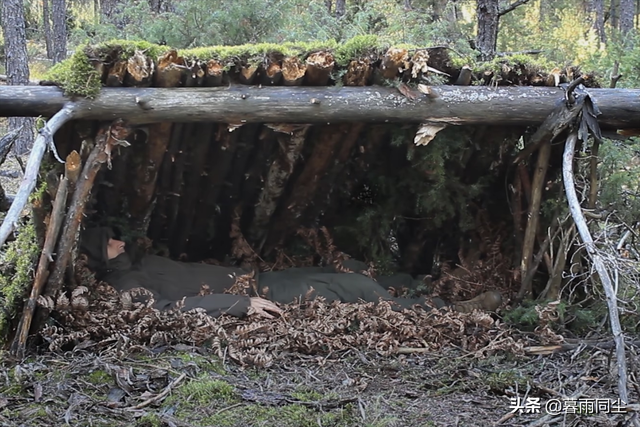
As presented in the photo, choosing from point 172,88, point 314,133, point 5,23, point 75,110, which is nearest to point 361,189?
→ point 314,133

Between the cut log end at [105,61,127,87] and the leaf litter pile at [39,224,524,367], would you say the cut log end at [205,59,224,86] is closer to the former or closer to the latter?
the cut log end at [105,61,127,87]

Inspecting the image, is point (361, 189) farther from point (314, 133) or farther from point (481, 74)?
point (481, 74)

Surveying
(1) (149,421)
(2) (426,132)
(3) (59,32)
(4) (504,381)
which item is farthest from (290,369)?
(3) (59,32)

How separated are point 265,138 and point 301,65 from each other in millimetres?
1008

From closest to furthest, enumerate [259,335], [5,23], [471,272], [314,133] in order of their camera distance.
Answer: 1. [259,335]
2. [314,133]
3. [471,272]
4. [5,23]

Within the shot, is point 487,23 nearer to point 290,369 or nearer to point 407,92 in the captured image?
point 407,92

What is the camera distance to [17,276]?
430 centimetres

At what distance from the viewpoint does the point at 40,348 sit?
418 cm

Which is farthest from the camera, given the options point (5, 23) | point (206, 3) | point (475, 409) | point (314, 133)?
point (5, 23)

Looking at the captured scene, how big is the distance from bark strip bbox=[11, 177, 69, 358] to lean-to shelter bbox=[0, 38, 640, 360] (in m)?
0.02

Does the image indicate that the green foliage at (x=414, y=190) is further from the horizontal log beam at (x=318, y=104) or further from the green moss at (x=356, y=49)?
the green moss at (x=356, y=49)

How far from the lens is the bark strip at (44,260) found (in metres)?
4.05

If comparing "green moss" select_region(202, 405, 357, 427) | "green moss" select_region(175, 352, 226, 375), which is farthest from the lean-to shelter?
"green moss" select_region(202, 405, 357, 427)

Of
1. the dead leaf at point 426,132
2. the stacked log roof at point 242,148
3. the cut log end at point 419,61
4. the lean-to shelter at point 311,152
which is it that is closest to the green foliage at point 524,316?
the lean-to shelter at point 311,152
